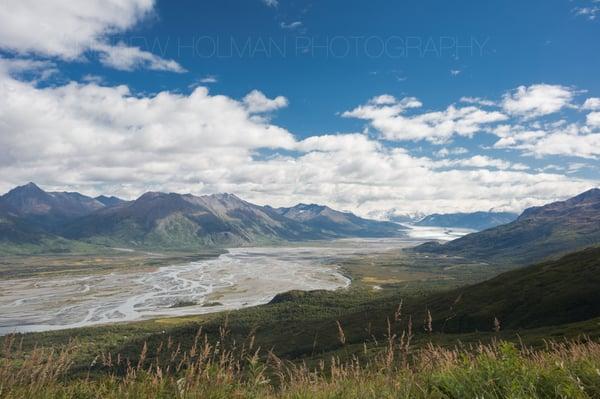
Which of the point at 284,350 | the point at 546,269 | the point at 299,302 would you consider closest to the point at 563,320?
the point at 546,269

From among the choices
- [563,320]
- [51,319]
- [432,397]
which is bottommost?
[51,319]

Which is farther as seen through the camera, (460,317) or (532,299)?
(460,317)

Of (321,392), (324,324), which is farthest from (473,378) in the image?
(324,324)

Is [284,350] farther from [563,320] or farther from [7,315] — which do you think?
[7,315]

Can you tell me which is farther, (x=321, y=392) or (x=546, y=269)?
(x=546, y=269)

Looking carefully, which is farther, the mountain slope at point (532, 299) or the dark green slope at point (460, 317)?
the mountain slope at point (532, 299)

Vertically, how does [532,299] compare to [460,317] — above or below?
above

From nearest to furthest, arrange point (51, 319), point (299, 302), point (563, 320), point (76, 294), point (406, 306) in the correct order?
point (563, 320) < point (406, 306) < point (51, 319) < point (299, 302) < point (76, 294)

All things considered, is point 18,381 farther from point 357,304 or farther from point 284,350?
point 357,304

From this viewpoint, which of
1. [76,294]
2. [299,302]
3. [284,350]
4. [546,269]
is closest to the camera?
[284,350]

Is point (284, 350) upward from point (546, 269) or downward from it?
downward

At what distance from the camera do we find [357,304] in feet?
475

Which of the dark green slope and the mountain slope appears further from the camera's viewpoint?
the mountain slope

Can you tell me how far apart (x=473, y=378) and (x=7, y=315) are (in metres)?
182
